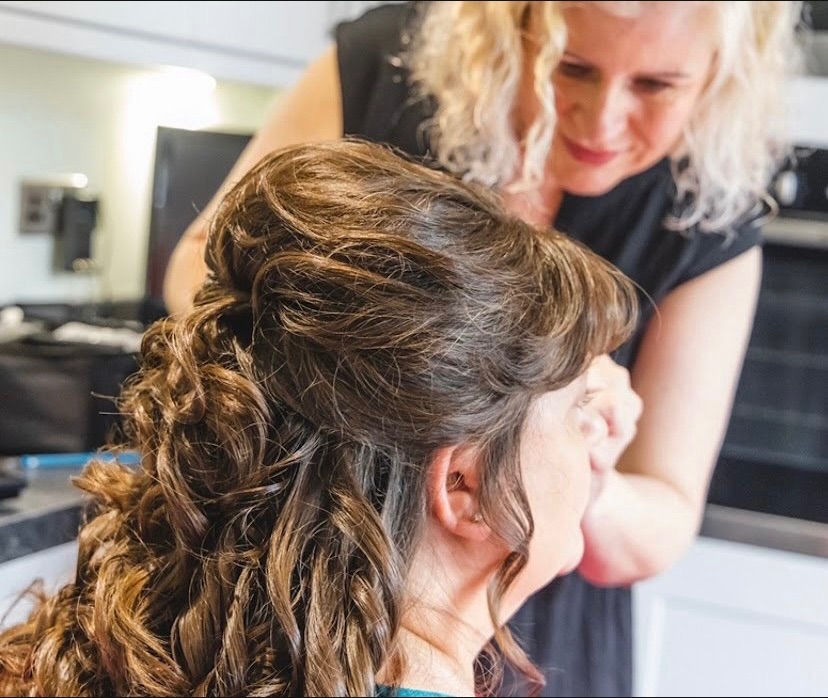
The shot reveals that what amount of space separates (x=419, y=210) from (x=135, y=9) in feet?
2.99

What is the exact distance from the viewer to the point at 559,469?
2.45 ft

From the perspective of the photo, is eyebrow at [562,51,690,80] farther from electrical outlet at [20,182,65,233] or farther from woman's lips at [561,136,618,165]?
electrical outlet at [20,182,65,233]

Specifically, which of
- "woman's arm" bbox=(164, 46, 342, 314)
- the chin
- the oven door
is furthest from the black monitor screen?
the oven door

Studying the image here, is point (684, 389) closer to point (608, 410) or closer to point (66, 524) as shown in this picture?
point (608, 410)

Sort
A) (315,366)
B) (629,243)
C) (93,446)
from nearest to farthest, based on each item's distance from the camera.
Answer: (315,366)
(629,243)
(93,446)

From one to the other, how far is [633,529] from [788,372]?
59 cm

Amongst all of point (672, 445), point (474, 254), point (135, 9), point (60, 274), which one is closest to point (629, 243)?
point (672, 445)

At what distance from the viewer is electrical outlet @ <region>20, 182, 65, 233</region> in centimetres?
142

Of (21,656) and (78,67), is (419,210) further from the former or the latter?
(78,67)

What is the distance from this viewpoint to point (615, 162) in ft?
3.40

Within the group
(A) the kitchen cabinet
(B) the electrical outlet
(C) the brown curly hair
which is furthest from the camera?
(B) the electrical outlet

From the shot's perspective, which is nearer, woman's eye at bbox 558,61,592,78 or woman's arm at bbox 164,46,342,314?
woman's eye at bbox 558,61,592,78

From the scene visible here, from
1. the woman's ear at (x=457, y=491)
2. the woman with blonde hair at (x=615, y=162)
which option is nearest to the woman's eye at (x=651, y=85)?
the woman with blonde hair at (x=615, y=162)

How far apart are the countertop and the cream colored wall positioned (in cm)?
37
